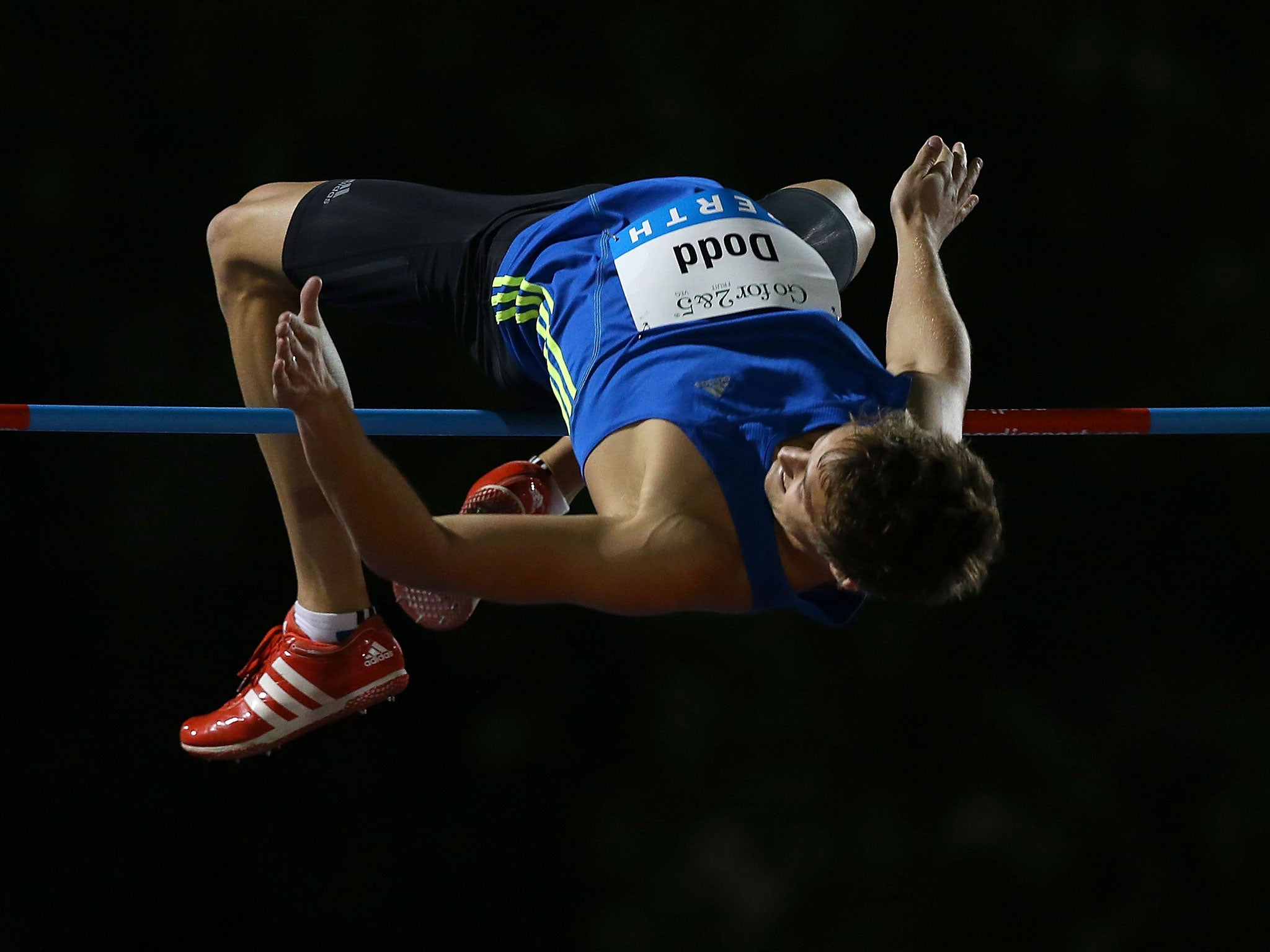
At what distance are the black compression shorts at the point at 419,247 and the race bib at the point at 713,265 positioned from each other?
0.62 ft

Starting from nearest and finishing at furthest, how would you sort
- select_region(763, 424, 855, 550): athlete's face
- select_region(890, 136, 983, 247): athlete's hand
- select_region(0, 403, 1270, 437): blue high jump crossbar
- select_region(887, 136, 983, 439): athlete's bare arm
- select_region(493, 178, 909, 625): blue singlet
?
1. select_region(763, 424, 855, 550): athlete's face
2. select_region(493, 178, 909, 625): blue singlet
3. select_region(887, 136, 983, 439): athlete's bare arm
4. select_region(0, 403, 1270, 437): blue high jump crossbar
5. select_region(890, 136, 983, 247): athlete's hand

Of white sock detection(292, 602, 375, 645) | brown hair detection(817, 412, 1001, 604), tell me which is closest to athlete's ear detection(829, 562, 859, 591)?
brown hair detection(817, 412, 1001, 604)

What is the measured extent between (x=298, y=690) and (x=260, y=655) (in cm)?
13

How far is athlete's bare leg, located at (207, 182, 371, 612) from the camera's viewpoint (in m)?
2.12

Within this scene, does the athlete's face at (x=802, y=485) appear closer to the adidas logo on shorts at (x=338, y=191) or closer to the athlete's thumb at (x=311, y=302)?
the athlete's thumb at (x=311, y=302)

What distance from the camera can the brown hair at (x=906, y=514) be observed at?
156 centimetres

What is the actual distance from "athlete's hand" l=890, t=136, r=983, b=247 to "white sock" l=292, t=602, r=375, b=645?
36.2 inches

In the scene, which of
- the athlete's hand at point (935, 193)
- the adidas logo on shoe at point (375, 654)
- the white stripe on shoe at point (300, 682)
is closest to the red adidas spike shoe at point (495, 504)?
the adidas logo on shoe at point (375, 654)

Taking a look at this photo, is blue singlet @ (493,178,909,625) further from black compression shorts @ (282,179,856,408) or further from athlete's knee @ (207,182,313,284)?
athlete's knee @ (207,182,313,284)

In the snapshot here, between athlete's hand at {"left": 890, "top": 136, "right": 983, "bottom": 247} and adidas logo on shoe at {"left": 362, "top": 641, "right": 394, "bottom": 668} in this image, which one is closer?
athlete's hand at {"left": 890, "top": 136, "right": 983, "bottom": 247}

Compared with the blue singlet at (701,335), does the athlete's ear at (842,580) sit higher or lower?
lower

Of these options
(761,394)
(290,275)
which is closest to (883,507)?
(761,394)

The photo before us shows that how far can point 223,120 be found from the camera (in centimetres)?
281

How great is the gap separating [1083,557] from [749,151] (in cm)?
105
